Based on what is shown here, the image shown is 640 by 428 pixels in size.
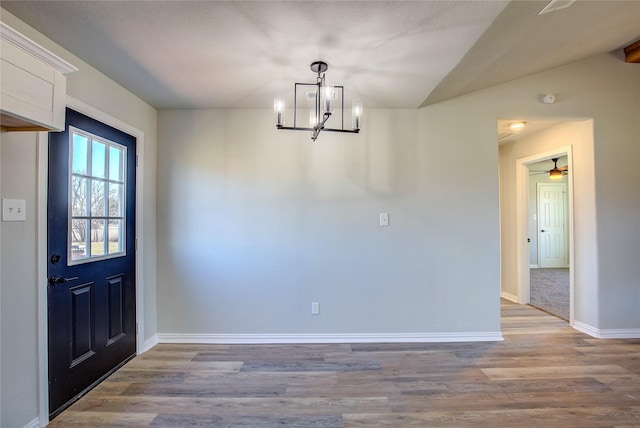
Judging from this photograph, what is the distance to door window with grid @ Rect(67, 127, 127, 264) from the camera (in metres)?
2.11

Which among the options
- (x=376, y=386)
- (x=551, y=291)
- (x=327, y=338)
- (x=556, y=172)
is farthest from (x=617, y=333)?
(x=556, y=172)

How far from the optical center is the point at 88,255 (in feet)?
7.36

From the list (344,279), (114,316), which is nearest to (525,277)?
(344,279)

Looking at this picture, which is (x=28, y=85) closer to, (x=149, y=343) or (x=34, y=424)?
(x=34, y=424)

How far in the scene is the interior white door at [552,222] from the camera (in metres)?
7.45

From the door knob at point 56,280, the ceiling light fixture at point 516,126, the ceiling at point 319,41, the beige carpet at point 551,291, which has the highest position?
the ceiling at point 319,41

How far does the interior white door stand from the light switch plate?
9078mm

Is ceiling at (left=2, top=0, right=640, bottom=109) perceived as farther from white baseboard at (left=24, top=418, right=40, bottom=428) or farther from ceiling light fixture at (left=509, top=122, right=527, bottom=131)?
white baseboard at (left=24, top=418, right=40, bottom=428)

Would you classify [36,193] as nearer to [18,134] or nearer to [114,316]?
[18,134]

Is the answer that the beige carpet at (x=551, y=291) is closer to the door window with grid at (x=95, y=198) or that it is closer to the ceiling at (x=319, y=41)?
the ceiling at (x=319, y=41)

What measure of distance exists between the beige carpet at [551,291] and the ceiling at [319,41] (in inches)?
121

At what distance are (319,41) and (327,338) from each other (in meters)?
2.59

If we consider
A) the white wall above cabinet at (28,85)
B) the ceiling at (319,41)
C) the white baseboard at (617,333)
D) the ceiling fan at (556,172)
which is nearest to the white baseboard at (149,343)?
the white wall above cabinet at (28,85)

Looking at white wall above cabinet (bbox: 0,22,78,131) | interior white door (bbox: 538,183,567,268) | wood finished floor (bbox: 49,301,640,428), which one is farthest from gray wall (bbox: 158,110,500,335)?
interior white door (bbox: 538,183,567,268)
